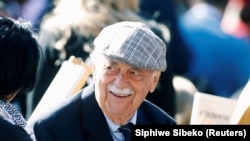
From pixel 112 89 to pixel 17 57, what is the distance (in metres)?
0.35

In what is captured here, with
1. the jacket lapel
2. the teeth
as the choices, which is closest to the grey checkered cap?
the teeth

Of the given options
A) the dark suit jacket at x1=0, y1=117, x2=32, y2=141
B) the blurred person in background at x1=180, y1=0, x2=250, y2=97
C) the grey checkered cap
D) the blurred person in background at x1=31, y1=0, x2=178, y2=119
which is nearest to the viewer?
the dark suit jacket at x1=0, y1=117, x2=32, y2=141

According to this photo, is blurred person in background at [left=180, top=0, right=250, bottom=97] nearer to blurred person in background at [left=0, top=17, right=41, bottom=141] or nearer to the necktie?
the necktie

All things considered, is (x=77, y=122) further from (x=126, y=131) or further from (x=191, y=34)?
(x=191, y=34)

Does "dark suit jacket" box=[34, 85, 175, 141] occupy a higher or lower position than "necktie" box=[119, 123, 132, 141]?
higher

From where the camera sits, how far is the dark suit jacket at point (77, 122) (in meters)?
2.33

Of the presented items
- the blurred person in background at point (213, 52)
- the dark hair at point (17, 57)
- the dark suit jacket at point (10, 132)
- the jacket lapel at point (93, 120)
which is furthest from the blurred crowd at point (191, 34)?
the dark suit jacket at point (10, 132)

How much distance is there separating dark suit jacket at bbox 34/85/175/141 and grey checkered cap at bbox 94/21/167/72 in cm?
22

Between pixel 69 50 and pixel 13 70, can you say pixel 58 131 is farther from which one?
pixel 69 50

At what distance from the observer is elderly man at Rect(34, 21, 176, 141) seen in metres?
2.28

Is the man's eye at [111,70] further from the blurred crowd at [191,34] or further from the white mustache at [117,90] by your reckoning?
the blurred crowd at [191,34]

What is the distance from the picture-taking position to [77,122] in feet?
7.79

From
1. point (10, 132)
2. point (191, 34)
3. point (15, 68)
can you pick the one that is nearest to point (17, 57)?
point (15, 68)

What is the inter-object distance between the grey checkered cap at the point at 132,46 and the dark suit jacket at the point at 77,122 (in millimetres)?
224
